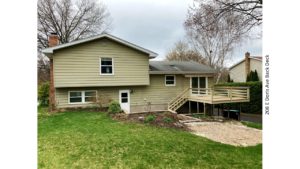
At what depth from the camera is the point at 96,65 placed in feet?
48.8

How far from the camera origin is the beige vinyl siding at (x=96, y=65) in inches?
551

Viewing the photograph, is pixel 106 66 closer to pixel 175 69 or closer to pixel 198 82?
pixel 175 69

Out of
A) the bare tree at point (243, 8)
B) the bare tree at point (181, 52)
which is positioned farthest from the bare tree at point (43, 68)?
the bare tree at point (243, 8)

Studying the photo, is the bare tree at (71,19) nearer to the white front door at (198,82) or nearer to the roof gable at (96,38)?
the roof gable at (96,38)

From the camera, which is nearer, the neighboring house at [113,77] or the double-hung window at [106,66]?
the neighboring house at [113,77]

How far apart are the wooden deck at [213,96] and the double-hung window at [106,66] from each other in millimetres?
5108

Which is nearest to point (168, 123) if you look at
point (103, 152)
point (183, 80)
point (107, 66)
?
point (103, 152)

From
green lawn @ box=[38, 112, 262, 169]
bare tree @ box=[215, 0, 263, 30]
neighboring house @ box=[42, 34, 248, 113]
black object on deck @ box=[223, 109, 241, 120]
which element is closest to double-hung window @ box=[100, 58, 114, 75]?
neighboring house @ box=[42, 34, 248, 113]

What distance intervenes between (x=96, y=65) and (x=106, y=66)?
0.71 m

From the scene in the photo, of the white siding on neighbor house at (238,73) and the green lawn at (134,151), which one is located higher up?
the white siding on neighbor house at (238,73)

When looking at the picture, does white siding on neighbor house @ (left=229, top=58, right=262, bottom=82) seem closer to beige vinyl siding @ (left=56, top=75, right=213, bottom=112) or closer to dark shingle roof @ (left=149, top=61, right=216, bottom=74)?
dark shingle roof @ (left=149, top=61, right=216, bottom=74)

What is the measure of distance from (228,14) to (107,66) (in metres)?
9.48
